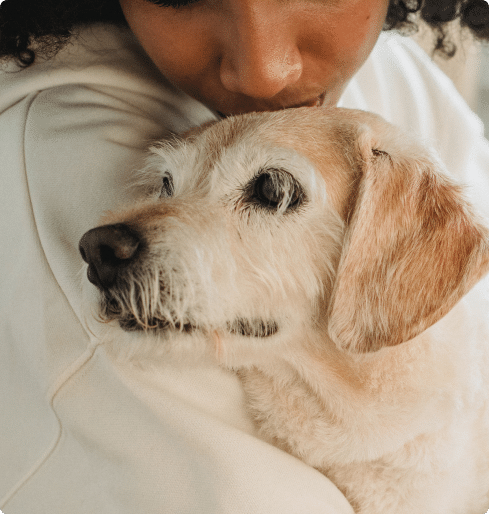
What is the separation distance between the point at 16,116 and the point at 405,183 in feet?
2.53

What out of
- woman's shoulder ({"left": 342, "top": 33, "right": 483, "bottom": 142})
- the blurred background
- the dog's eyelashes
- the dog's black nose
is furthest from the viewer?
the blurred background

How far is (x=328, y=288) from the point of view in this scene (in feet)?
3.31

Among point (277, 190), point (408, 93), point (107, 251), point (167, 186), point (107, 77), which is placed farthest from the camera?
point (408, 93)

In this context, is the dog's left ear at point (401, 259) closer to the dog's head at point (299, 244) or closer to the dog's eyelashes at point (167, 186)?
the dog's head at point (299, 244)

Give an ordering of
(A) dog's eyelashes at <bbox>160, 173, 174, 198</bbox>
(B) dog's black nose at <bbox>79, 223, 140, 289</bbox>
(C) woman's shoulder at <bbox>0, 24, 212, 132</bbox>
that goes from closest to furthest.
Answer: (B) dog's black nose at <bbox>79, 223, 140, 289</bbox>, (C) woman's shoulder at <bbox>0, 24, 212, 132</bbox>, (A) dog's eyelashes at <bbox>160, 173, 174, 198</bbox>

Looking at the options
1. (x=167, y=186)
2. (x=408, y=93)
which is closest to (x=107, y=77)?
(x=167, y=186)

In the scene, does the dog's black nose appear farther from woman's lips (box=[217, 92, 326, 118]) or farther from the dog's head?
woman's lips (box=[217, 92, 326, 118])

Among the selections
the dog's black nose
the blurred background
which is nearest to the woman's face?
the dog's black nose

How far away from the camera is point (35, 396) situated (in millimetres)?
887

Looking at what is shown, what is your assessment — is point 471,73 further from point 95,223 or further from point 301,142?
point 95,223

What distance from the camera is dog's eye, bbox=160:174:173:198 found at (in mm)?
1183

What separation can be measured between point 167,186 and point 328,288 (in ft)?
1.53

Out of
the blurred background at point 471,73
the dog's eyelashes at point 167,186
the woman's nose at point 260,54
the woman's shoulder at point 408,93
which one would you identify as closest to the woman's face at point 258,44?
the woman's nose at point 260,54

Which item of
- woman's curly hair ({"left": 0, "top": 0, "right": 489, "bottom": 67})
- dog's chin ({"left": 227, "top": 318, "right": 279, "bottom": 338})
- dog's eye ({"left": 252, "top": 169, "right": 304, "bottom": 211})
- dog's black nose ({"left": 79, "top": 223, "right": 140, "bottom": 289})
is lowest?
dog's chin ({"left": 227, "top": 318, "right": 279, "bottom": 338})
